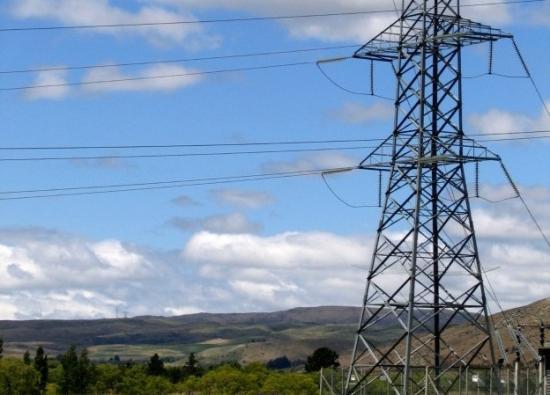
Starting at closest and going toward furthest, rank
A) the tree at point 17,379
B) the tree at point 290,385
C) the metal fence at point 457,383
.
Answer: the metal fence at point 457,383 < the tree at point 290,385 < the tree at point 17,379

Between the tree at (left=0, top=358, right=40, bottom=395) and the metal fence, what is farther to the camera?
the tree at (left=0, top=358, right=40, bottom=395)

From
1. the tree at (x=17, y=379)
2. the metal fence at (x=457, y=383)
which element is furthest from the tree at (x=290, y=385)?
the metal fence at (x=457, y=383)

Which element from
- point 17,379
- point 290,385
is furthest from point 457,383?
point 17,379

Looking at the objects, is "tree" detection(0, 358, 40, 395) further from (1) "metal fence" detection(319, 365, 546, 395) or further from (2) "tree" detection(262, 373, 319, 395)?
(1) "metal fence" detection(319, 365, 546, 395)

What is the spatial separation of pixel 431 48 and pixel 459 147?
5.10 metres

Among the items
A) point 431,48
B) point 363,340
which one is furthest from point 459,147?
point 363,340

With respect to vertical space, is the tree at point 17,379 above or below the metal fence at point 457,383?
above

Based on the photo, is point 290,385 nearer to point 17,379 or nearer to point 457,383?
point 17,379

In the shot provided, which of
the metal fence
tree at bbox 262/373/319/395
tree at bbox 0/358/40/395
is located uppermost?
tree at bbox 0/358/40/395

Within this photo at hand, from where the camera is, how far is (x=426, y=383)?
2218 inches

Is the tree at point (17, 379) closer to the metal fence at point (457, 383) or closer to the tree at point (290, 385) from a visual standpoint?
the tree at point (290, 385)

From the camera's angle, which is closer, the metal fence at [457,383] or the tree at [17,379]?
the metal fence at [457,383]

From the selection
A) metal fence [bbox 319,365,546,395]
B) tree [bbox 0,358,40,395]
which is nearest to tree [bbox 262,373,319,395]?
tree [bbox 0,358,40,395]

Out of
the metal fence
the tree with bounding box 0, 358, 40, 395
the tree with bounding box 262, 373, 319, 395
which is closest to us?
the metal fence
